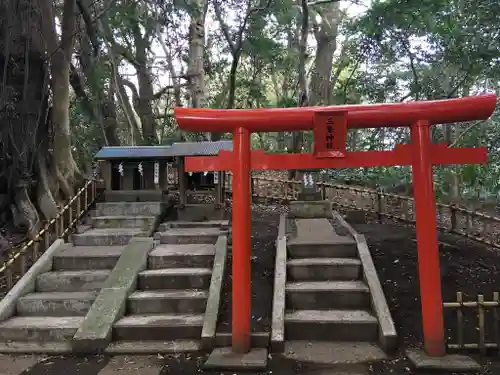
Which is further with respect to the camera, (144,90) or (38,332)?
(144,90)

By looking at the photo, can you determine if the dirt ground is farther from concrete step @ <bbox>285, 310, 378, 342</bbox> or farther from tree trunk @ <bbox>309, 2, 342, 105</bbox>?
tree trunk @ <bbox>309, 2, 342, 105</bbox>

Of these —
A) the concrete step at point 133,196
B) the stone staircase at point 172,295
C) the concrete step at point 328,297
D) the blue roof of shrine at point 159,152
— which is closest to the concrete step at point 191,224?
the stone staircase at point 172,295

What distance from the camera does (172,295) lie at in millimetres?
6578

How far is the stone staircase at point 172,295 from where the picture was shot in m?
5.86

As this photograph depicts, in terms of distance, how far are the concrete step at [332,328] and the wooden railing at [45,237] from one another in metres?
4.64

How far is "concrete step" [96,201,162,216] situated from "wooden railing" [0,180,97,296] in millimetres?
429

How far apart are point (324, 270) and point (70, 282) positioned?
432 centimetres

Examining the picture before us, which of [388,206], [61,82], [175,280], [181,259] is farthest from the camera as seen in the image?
[388,206]

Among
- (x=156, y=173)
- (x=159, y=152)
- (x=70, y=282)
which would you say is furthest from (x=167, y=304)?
(x=159, y=152)

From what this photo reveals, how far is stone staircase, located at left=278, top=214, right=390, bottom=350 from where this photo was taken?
19.1 ft

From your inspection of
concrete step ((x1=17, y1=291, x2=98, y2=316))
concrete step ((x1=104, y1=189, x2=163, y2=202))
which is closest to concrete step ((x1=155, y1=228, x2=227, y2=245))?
concrete step ((x1=104, y1=189, x2=163, y2=202))

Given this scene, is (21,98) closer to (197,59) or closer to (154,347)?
(197,59)

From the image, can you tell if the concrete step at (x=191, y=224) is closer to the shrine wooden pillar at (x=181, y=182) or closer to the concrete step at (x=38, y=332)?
the shrine wooden pillar at (x=181, y=182)

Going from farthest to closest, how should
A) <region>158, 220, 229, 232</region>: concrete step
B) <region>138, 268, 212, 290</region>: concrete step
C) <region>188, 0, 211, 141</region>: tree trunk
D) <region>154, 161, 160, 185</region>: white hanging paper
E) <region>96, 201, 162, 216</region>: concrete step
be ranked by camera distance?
<region>188, 0, 211, 141</region>: tree trunk → <region>154, 161, 160, 185</region>: white hanging paper → <region>96, 201, 162, 216</region>: concrete step → <region>158, 220, 229, 232</region>: concrete step → <region>138, 268, 212, 290</region>: concrete step
